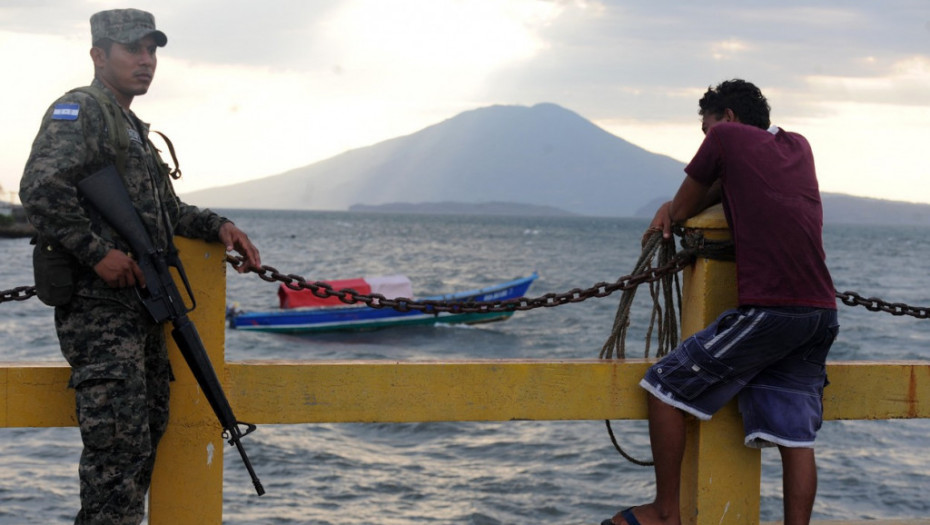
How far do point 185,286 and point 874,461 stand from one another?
38.1 feet

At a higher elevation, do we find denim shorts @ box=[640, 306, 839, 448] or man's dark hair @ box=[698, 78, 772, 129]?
man's dark hair @ box=[698, 78, 772, 129]

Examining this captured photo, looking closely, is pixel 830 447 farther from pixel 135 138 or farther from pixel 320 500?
pixel 135 138

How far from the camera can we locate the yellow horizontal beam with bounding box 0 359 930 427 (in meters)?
3.50

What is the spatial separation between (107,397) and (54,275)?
426 millimetres

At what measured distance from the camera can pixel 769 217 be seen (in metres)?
3.48

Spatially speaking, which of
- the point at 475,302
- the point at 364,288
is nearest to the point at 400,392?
the point at 475,302

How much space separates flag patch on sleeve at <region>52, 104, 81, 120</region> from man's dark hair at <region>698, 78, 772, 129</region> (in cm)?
236

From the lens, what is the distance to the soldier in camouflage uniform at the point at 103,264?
3047 millimetres

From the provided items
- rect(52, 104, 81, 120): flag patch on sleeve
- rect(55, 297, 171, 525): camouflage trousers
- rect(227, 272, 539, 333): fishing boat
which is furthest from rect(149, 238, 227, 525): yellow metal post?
rect(227, 272, 539, 333): fishing boat

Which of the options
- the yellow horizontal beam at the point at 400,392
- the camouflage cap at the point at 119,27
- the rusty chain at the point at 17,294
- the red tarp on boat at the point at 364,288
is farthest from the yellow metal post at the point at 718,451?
the red tarp on boat at the point at 364,288

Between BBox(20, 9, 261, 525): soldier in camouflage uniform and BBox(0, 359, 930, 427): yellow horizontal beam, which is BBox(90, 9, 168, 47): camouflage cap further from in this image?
BBox(0, 359, 930, 427): yellow horizontal beam

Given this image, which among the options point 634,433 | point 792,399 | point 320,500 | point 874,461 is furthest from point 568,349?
point 792,399

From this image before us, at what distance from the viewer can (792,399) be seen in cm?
363

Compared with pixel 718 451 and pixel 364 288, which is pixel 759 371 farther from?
pixel 364 288
